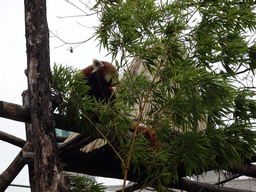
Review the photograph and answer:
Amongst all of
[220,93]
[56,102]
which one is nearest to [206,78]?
[220,93]

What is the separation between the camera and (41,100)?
4.87 ft

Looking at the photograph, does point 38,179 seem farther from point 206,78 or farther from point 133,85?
point 206,78

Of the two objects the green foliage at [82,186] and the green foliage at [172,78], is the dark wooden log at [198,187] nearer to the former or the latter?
the green foliage at [172,78]

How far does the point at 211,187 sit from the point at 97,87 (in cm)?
149

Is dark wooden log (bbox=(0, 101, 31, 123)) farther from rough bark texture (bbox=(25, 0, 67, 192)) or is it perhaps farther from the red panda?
the red panda

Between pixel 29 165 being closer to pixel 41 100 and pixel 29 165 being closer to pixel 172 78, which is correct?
pixel 41 100

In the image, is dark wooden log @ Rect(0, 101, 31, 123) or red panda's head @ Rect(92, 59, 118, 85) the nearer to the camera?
dark wooden log @ Rect(0, 101, 31, 123)

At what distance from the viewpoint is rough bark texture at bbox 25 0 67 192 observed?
4.60 ft

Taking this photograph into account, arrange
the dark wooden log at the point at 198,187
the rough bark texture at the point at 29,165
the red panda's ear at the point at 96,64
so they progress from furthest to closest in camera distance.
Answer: the dark wooden log at the point at 198,187, the red panda's ear at the point at 96,64, the rough bark texture at the point at 29,165

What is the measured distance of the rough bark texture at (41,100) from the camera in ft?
4.60

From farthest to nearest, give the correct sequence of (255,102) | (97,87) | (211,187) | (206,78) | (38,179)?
(211,187) → (97,87) → (255,102) → (206,78) → (38,179)

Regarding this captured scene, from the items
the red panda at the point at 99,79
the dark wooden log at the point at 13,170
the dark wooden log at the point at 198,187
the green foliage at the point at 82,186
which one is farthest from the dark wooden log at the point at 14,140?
the dark wooden log at the point at 198,187

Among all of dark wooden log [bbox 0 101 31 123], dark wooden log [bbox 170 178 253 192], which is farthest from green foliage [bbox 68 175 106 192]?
dark wooden log [bbox 170 178 253 192]

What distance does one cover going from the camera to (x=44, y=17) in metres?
1.62
